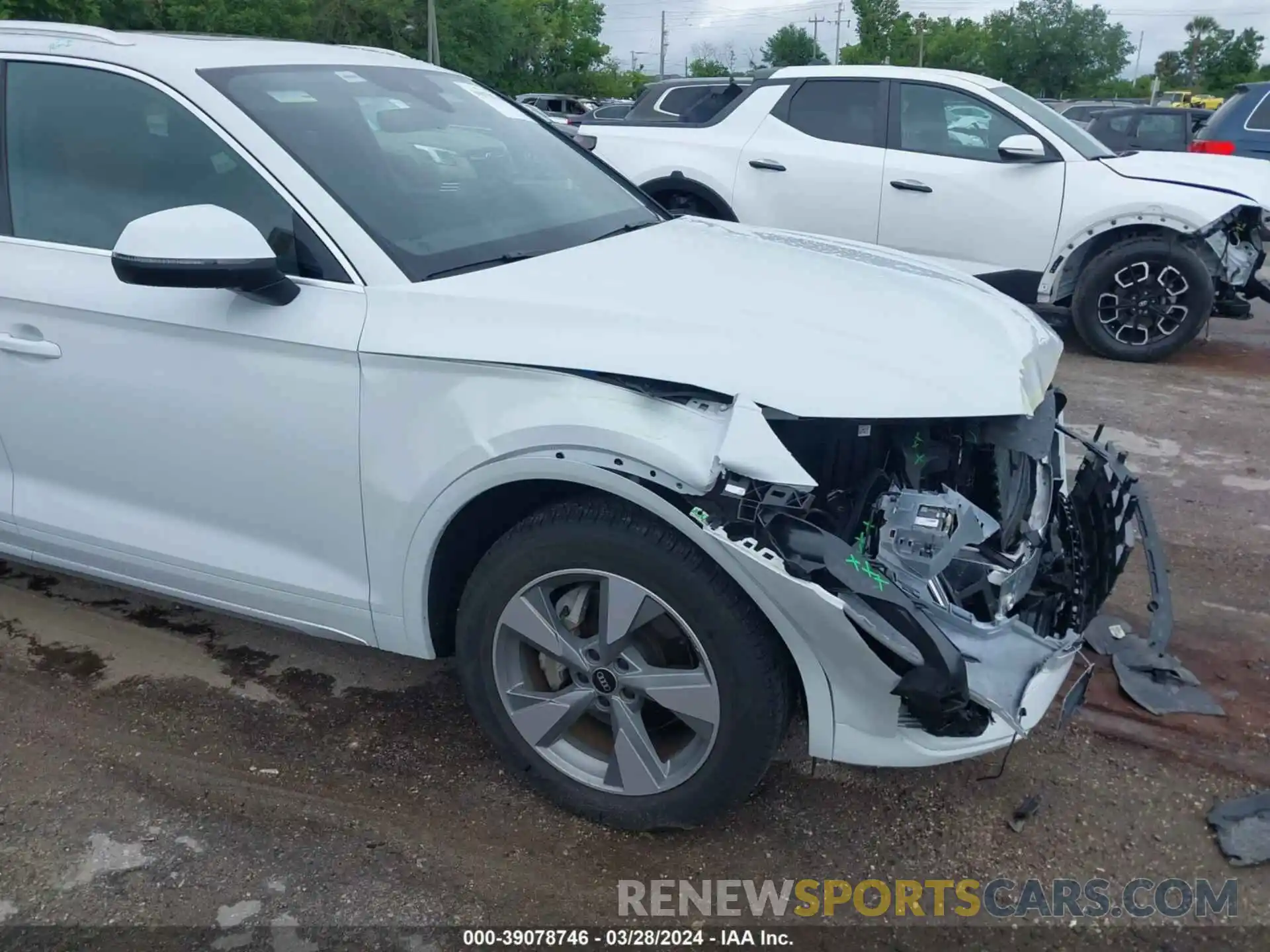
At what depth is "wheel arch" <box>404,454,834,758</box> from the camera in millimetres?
2193

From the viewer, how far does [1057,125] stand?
23.0 feet

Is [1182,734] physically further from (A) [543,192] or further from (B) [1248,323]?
(B) [1248,323]

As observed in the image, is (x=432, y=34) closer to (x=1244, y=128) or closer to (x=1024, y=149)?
(x=1244, y=128)

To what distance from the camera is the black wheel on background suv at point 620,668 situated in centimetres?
225

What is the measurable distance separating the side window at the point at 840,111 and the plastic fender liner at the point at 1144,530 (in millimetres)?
4654

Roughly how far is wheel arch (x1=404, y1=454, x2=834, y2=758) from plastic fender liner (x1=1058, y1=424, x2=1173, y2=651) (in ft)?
3.35

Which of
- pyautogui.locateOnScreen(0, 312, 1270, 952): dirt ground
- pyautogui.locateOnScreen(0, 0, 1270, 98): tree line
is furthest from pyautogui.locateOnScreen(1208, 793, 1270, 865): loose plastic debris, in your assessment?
pyautogui.locateOnScreen(0, 0, 1270, 98): tree line

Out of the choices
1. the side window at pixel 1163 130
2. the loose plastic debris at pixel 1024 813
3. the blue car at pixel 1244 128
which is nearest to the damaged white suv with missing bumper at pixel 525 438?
the loose plastic debris at pixel 1024 813

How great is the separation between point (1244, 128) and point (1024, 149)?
5543mm

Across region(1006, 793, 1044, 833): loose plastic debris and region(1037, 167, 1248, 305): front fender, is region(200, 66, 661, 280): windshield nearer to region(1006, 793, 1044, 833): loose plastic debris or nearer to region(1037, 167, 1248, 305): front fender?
region(1006, 793, 1044, 833): loose plastic debris

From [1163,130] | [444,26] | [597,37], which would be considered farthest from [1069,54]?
[1163,130]

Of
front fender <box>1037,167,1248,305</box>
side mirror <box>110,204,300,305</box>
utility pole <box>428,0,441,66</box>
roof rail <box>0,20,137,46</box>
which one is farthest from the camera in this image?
utility pole <box>428,0,441,66</box>

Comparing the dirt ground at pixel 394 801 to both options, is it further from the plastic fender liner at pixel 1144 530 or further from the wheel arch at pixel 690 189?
the wheel arch at pixel 690 189

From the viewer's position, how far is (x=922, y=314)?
2.60 metres
